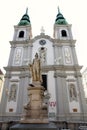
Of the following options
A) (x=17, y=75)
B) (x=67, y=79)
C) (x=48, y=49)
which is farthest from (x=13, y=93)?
(x=48, y=49)

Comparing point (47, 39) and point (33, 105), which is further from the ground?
point (47, 39)

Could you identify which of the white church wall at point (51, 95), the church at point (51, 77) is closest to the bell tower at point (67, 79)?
the church at point (51, 77)

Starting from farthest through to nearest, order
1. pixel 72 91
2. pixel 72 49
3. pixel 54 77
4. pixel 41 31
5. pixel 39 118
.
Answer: pixel 41 31 → pixel 72 49 → pixel 54 77 → pixel 72 91 → pixel 39 118

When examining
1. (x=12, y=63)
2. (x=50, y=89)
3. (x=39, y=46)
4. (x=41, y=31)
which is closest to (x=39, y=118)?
(x=50, y=89)

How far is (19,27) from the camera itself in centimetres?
2666

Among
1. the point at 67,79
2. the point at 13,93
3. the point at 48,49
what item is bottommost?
the point at 13,93

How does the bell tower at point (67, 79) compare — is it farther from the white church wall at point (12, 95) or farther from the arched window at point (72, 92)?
the white church wall at point (12, 95)

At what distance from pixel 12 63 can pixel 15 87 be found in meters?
4.32

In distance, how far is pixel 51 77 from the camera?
63.1 ft

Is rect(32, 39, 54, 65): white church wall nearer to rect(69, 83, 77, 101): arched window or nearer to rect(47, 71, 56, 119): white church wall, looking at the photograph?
rect(47, 71, 56, 119): white church wall

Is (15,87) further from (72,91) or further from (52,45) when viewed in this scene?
(52,45)

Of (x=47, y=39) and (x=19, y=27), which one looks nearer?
(x=47, y=39)

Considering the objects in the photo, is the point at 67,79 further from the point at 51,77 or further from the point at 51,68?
the point at 51,68

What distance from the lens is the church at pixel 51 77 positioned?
1633cm
